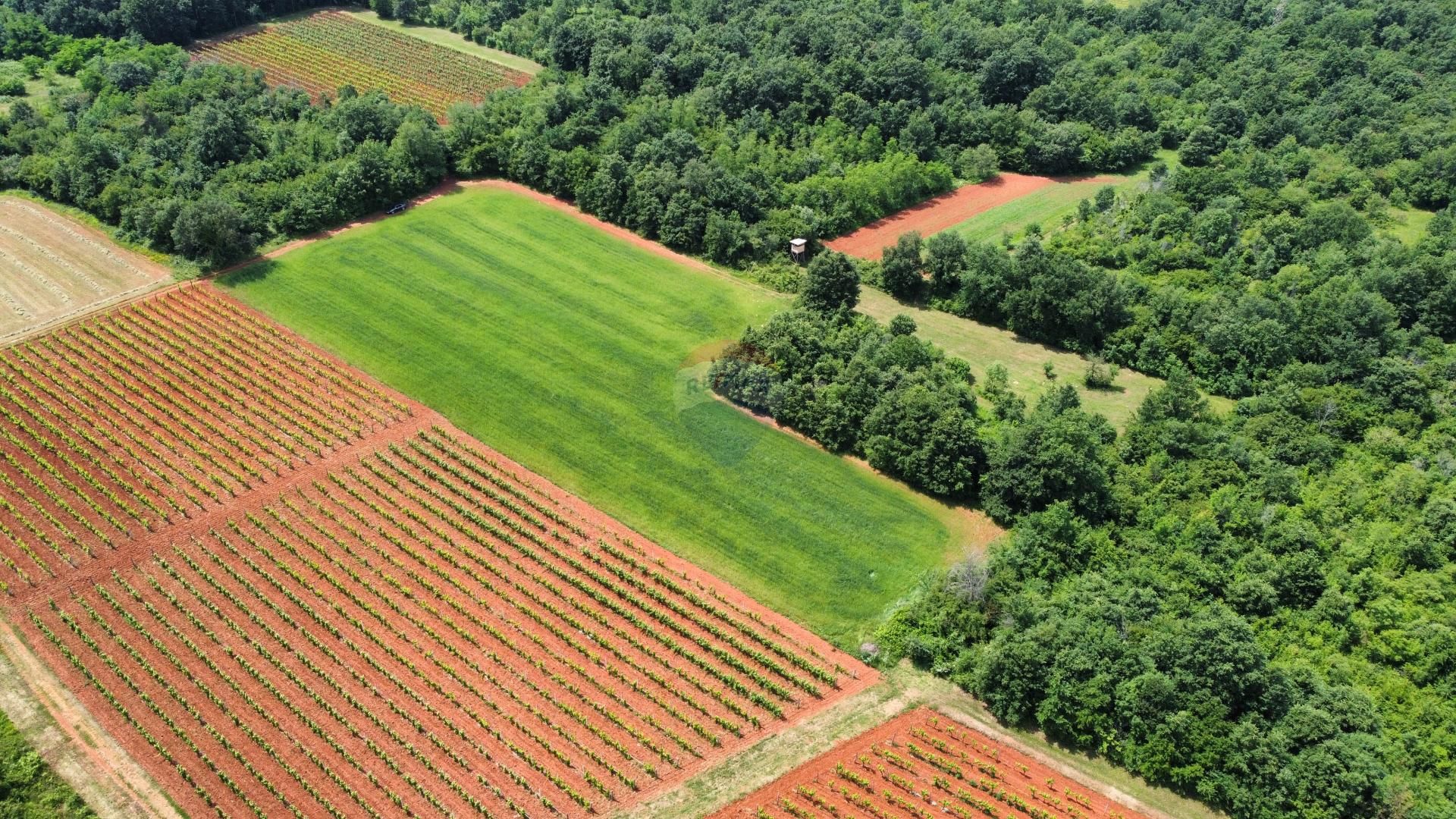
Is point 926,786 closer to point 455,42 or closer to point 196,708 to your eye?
point 196,708

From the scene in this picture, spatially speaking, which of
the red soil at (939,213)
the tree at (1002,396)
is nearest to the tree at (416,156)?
the red soil at (939,213)

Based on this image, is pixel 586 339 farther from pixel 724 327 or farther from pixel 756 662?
pixel 756 662

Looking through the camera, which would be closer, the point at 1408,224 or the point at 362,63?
the point at 1408,224

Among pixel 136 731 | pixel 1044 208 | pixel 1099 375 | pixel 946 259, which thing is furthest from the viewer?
pixel 1044 208

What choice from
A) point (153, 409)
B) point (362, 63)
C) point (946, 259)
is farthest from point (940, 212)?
point (362, 63)

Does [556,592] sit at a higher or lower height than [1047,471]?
lower

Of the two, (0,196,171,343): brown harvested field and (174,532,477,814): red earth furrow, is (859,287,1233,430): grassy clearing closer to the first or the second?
(174,532,477,814): red earth furrow

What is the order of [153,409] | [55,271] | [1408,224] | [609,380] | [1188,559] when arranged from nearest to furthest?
[1188,559]
[153,409]
[609,380]
[55,271]
[1408,224]
